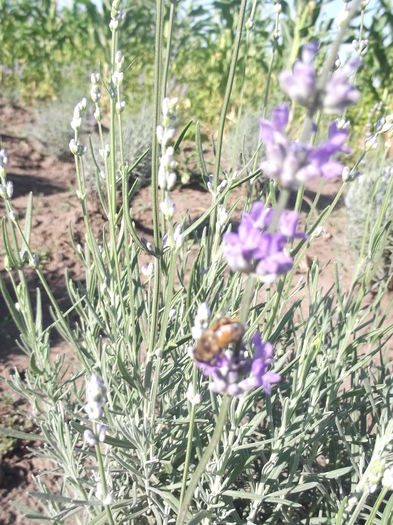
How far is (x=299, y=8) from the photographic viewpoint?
509cm

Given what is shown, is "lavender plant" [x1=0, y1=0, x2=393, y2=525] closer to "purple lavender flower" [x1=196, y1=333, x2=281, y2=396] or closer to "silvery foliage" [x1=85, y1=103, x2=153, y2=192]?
"purple lavender flower" [x1=196, y1=333, x2=281, y2=396]

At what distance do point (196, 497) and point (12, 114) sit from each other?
5838mm

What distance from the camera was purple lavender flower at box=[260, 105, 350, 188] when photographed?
0.55 meters

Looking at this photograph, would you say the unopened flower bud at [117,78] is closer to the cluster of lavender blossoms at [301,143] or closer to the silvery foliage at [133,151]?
the cluster of lavender blossoms at [301,143]

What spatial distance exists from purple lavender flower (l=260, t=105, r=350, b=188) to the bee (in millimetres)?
210

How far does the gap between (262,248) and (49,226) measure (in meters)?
3.28

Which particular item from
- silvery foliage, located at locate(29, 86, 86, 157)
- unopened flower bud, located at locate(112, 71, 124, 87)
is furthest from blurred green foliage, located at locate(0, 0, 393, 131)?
unopened flower bud, located at locate(112, 71, 124, 87)

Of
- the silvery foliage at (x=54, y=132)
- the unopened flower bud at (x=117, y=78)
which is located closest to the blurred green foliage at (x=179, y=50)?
the silvery foliage at (x=54, y=132)

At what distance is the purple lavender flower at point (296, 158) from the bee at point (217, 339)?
210 mm

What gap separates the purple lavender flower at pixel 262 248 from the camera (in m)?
0.58

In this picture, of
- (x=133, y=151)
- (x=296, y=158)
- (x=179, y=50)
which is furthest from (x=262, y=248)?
(x=179, y=50)

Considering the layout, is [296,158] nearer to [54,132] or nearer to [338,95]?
Answer: [338,95]

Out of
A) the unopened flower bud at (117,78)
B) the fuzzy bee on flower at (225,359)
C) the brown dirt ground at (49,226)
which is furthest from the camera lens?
the brown dirt ground at (49,226)

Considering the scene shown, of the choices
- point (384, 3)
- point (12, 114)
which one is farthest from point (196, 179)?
point (384, 3)
